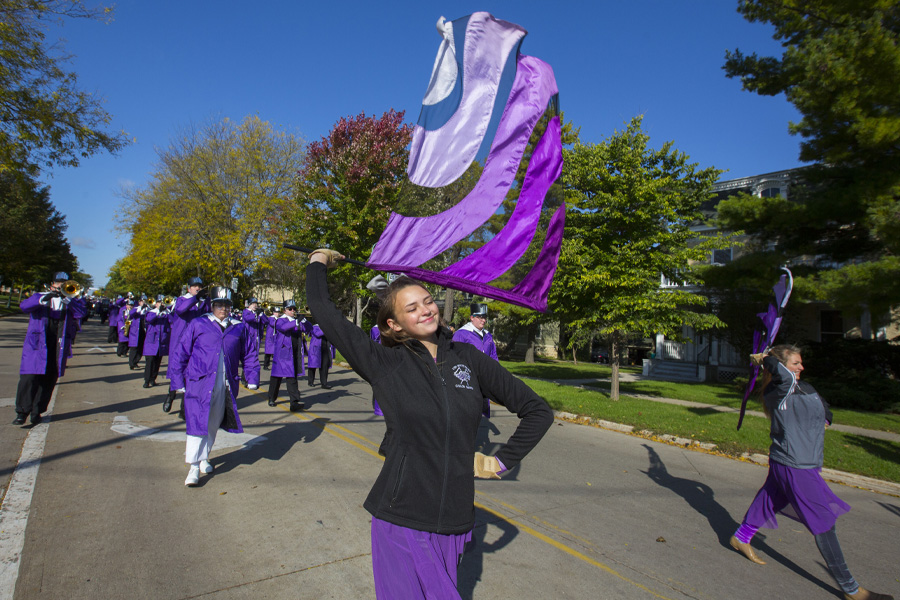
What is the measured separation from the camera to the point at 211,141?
83.9ft

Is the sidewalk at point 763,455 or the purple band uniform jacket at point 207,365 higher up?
the purple band uniform jacket at point 207,365

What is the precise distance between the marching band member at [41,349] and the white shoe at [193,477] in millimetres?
3755

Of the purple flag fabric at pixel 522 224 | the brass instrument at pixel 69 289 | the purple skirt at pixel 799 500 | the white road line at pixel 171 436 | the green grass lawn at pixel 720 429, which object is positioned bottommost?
the white road line at pixel 171 436

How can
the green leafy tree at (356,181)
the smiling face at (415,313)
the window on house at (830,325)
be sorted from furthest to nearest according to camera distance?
1. the window on house at (830,325)
2. the green leafy tree at (356,181)
3. the smiling face at (415,313)

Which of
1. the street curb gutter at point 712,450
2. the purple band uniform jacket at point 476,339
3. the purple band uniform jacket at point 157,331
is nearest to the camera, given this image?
the street curb gutter at point 712,450

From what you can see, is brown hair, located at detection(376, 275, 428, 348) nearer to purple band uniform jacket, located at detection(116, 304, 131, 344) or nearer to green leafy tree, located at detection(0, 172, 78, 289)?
purple band uniform jacket, located at detection(116, 304, 131, 344)

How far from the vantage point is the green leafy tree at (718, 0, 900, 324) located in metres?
9.40

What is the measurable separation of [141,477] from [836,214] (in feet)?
43.9

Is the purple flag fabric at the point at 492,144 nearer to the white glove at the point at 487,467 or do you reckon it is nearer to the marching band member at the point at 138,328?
the white glove at the point at 487,467

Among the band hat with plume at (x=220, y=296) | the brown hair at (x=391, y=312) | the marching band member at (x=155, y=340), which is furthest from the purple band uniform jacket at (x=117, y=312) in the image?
the brown hair at (x=391, y=312)

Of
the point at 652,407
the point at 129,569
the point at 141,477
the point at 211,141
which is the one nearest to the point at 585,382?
the point at 652,407

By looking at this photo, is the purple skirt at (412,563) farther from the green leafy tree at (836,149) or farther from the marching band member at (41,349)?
the green leafy tree at (836,149)

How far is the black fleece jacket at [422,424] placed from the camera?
6.51 ft

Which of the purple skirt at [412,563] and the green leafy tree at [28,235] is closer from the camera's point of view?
the purple skirt at [412,563]
